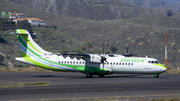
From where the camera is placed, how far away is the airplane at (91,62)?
36.8m

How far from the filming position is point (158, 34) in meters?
136

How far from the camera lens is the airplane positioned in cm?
3684

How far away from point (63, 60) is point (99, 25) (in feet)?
391

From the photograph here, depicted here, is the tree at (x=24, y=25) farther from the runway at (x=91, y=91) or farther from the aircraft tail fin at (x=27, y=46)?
the runway at (x=91, y=91)

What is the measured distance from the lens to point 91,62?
39.9 m

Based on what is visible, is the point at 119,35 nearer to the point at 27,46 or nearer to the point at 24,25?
the point at 24,25

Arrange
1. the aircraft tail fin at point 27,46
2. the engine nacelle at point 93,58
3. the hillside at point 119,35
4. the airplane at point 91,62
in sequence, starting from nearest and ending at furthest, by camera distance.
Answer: the airplane at point 91,62, the engine nacelle at point 93,58, the aircraft tail fin at point 27,46, the hillside at point 119,35

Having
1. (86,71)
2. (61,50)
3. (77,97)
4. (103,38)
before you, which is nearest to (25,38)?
(86,71)

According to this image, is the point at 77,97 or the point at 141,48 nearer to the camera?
the point at 77,97

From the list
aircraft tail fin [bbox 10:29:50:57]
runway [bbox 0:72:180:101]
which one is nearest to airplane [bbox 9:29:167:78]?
aircraft tail fin [bbox 10:29:50:57]

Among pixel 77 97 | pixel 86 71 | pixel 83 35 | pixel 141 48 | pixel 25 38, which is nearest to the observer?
pixel 77 97

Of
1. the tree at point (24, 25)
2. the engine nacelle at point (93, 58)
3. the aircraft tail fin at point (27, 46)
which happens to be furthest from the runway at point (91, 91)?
the tree at point (24, 25)

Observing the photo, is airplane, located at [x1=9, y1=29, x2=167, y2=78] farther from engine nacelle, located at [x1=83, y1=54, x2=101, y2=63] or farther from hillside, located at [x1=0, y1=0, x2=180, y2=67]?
hillside, located at [x1=0, y1=0, x2=180, y2=67]

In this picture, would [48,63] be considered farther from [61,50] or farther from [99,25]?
[99,25]
